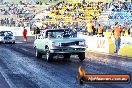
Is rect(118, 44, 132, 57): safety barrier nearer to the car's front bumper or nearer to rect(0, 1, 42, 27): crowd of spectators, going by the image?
the car's front bumper

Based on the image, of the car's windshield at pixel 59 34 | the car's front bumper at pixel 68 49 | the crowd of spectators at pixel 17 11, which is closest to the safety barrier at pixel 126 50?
the car's windshield at pixel 59 34

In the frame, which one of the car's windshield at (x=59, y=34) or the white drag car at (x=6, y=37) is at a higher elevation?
the car's windshield at (x=59, y=34)

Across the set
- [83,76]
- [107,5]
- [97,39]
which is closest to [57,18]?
[107,5]

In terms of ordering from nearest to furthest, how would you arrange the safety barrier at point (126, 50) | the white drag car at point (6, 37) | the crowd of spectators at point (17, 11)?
the safety barrier at point (126, 50) < the white drag car at point (6, 37) < the crowd of spectators at point (17, 11)

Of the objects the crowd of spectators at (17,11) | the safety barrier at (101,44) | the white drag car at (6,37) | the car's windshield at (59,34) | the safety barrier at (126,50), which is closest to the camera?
the car's windshield at (59,34)

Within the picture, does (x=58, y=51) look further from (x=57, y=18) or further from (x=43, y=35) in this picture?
(x=57, y=18)

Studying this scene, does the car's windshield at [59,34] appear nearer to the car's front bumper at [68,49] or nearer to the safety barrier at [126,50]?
the car's front bumper at [68,49]

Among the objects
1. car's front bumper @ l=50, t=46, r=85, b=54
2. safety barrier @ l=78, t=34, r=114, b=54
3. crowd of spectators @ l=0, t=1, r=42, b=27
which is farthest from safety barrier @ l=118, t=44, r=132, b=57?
crowd of spectators @ l=0, t=1, r=42, b=27

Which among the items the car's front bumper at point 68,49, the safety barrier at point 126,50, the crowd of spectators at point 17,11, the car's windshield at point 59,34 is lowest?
the safety barrier at point 126,50

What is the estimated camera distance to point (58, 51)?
2014 cm

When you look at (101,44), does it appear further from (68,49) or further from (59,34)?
(68,49)

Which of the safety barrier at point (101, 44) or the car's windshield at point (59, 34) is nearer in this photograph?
the car's windshield at point (59, 34)

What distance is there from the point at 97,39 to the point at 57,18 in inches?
1630

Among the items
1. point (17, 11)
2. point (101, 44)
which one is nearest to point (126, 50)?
point (101, 44)
